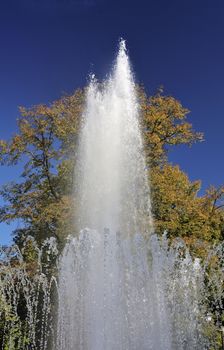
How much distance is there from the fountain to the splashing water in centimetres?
3

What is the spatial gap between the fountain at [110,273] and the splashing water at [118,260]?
3cm

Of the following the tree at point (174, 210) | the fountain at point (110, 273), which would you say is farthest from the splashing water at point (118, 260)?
the tree at point (174, 210)

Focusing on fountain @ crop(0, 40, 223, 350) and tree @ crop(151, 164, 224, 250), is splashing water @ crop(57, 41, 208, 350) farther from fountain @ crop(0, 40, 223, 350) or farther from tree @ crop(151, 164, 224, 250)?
tree @ crop(151, 164, 224, 250)

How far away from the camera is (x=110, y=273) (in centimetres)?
1295

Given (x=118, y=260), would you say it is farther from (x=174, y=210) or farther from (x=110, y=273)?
(x=174, y=210)

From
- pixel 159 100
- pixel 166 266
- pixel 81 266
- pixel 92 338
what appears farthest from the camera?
pixel 159 100

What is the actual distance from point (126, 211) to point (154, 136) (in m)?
4.12

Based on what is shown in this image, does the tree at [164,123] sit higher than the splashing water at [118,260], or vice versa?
the tree at [164,123]

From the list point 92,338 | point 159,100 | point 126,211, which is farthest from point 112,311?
point 159,100

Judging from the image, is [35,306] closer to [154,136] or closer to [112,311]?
[112,311]

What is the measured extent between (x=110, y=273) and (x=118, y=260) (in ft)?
2.42

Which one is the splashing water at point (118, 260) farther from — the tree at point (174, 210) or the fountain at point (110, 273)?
the tree at point (174, 210)

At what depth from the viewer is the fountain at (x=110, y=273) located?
12336mm

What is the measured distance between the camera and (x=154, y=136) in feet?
63.7
